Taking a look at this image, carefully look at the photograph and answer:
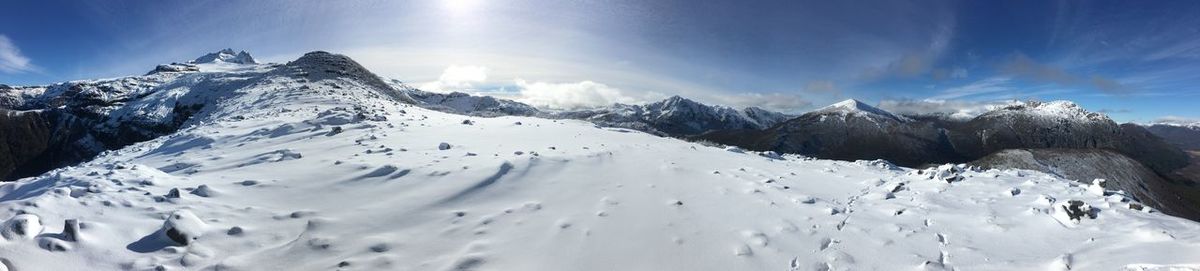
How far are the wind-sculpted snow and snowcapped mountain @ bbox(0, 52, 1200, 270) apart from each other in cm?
4

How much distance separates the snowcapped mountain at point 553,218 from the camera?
755cm

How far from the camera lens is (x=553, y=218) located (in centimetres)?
991

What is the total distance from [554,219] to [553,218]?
7 centimetres

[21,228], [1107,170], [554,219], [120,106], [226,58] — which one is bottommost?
[1107,170]

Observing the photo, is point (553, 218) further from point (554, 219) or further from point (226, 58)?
point (226, 58)

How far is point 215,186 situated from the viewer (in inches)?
437

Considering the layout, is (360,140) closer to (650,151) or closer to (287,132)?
(287,132)

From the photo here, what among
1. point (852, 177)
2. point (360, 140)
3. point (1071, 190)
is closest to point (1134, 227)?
point (1071, 190)

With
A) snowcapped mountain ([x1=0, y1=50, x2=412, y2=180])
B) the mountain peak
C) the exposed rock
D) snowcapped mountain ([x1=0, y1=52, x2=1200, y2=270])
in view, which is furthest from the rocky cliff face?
the mountain peak

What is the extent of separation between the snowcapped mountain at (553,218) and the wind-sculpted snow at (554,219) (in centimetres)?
4

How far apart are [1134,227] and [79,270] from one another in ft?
54.3

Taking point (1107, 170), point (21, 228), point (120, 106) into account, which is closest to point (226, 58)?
point (120, 106)

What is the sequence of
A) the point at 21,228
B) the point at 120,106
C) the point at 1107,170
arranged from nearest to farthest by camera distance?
the point at 21,228 → the point at 120,106 → the point at 1107,170

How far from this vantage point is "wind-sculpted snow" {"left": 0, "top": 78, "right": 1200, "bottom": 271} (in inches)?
297
